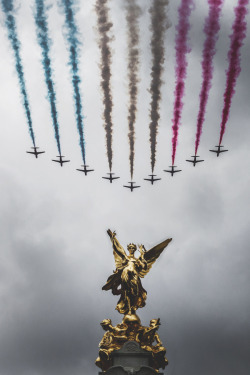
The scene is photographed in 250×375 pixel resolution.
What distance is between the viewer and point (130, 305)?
5028 cm

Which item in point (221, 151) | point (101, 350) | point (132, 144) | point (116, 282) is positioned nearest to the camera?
point (101, 350)

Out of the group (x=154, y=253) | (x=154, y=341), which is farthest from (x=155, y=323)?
(x=154, y=253)

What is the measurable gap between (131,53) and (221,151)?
21665 mm

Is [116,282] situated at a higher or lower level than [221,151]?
lower

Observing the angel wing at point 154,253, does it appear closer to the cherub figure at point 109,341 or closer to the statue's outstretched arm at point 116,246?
the statue's outstretched arm at point 116,246

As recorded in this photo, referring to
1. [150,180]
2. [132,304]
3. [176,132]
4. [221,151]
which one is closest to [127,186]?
[150,180]

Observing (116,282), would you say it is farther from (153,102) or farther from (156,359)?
(153,102)

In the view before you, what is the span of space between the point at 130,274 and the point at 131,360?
6.52 meters

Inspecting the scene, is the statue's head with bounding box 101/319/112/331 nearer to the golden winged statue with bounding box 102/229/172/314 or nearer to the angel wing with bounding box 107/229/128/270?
the golden winged statue with bounding box 102/229/172/314

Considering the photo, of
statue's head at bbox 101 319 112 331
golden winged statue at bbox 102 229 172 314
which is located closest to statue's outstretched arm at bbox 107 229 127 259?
golden winged statue at bbox 102 229 172 314

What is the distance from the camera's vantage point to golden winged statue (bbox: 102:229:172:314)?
50447mm

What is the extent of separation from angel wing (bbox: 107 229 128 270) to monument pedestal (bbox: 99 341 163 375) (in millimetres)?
6524

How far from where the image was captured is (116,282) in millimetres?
51531

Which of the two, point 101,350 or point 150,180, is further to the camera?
point 150,180
